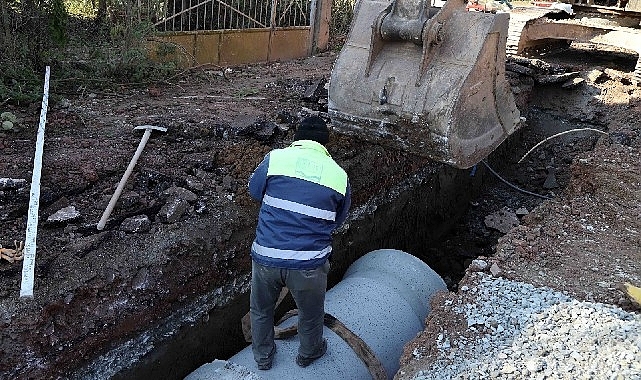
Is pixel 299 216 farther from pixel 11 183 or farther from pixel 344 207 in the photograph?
pixel 11 183

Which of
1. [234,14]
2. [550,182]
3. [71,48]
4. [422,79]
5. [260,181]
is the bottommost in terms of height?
[550,182]

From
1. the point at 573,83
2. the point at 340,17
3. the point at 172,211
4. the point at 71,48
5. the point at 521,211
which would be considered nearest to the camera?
the point at 172,211

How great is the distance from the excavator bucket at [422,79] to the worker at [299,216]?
1388 mm

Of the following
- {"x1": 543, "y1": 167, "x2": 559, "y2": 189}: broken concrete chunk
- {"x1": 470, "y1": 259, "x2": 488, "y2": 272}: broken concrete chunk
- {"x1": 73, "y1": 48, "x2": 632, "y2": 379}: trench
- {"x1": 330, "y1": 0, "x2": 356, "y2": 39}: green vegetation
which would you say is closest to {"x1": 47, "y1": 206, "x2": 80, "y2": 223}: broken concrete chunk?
{"x1": 73, "y1": 48, "x2": 632, "y2": 379}: trench

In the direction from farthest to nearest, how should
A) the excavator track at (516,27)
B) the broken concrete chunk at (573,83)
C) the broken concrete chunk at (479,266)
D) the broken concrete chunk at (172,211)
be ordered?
1. the excavator track at (516,27)
2. the broken concrete chunk at (573,83)
3. the broken concrete chunk at (172,211)
4. the broken concrete chunk at (479,266)

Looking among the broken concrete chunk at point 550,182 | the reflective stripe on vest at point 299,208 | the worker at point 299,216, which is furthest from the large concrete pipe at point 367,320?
the broken concrete chunk at point 550,182

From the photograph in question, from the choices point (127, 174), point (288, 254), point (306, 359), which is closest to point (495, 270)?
point (306, 359)

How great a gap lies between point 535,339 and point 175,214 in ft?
9.20

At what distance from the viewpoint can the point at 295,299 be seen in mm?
3840

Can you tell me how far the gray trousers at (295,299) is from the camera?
3717mm

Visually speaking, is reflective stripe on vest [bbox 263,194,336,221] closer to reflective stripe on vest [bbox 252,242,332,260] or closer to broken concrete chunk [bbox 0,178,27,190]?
reflective stripe on vest [bbox 252,242,332,260]

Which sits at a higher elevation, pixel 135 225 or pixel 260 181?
pixel 260 181

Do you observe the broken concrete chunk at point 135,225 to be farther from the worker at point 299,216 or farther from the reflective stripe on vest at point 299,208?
the reflective stripe on vest at point 299,208

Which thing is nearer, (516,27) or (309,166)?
(309,166)
